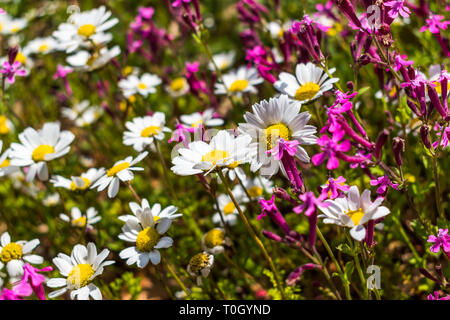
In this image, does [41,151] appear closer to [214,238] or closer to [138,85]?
[138,85]

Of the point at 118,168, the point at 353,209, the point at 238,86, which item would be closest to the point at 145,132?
the point at 118,168

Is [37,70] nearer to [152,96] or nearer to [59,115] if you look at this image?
[59,115]

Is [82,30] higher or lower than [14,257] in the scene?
higher

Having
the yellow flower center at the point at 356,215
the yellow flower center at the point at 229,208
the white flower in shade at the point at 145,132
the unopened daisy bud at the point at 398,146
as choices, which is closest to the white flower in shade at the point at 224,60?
the white flower in shade at the point at 145,132

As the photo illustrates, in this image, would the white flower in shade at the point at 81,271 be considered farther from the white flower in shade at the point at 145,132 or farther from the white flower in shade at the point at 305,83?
the white flower in shade at the point at 305,83

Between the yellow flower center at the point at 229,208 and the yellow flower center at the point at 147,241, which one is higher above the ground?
the yellow flower center at the point at 147,241
